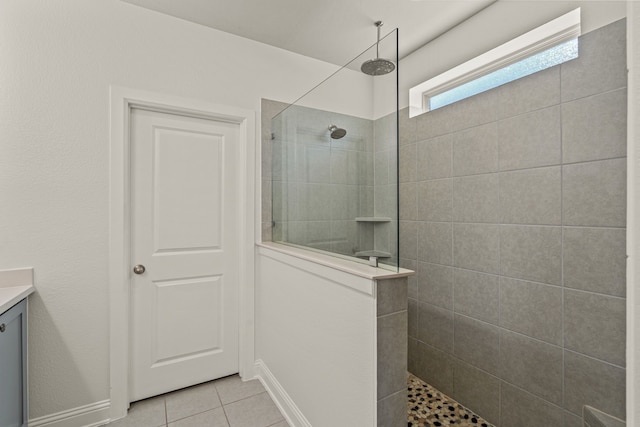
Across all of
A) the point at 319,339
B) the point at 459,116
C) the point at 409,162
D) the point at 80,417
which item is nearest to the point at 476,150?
the point at 459,116

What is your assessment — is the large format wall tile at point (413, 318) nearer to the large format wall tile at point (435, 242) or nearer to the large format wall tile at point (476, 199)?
the large format wall tile at point (435, 242)

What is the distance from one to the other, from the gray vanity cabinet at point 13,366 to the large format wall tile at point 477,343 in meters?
2.49

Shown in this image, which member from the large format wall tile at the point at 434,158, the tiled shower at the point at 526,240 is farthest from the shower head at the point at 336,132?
the large format wall tile at the point at 434,158

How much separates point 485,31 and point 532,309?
1.77 m

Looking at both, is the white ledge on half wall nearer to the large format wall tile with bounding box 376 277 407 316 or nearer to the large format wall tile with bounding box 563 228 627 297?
the large format wall tile with bounding box 376 277 407 316

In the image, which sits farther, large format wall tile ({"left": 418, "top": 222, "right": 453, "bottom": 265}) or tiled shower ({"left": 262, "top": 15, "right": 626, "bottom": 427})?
large format wall tile ({"left": 418, "top": 222, "right": 453, "bottom": 265})

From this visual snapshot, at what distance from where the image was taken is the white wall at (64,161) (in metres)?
1.58

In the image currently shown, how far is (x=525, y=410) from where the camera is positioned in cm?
160

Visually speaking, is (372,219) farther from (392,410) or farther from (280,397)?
(280,397)

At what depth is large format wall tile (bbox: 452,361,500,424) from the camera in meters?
1.76

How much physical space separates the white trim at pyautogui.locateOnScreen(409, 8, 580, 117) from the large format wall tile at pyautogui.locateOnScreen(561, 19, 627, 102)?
14 cm

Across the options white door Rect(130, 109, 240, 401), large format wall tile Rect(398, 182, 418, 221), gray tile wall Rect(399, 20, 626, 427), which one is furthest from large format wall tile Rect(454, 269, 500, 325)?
white door Rect(130, 109, 240, 401)

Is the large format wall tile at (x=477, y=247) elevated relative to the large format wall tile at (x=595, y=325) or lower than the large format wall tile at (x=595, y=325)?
elevated
